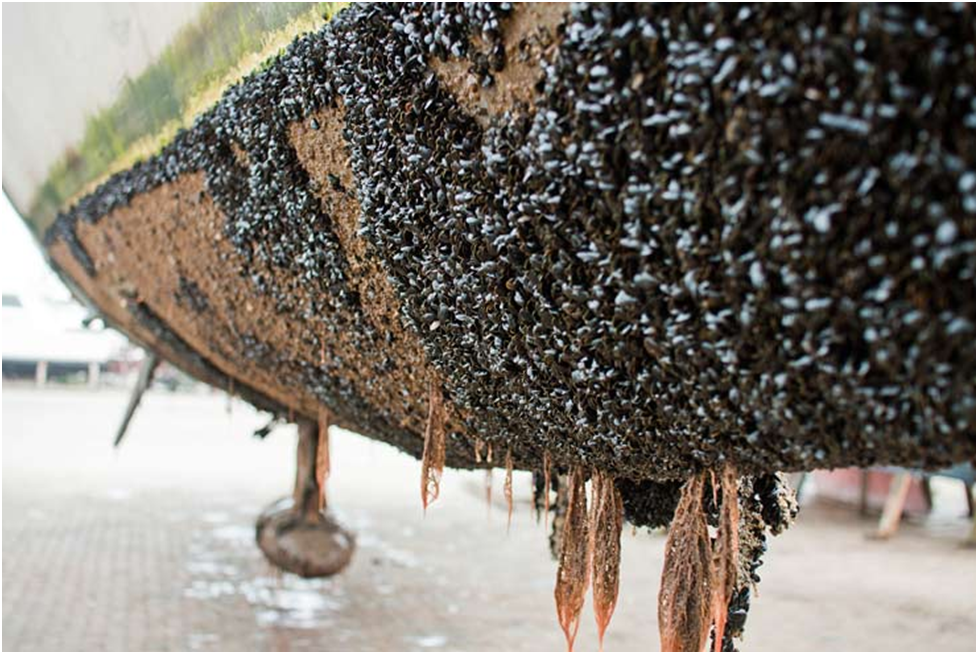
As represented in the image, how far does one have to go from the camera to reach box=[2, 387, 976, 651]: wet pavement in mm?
4449

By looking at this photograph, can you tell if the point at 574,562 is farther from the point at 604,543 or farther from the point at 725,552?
the point at 725,552

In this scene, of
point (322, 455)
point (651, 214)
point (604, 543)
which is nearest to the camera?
point (651, 214)

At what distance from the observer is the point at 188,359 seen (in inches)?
123

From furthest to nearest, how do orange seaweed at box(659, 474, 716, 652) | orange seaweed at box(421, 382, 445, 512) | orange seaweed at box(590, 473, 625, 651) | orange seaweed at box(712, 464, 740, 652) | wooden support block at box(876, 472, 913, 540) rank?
wooden support block at box(876, 472, 913, 540)
orange seaweed at box(421, 382, 445, 512)
orange seaweed at box(590, 473, 625, 651)
orange seaweed at box(659, 474, 716, 652)
orange seaweed at box(712, 464, 740, 652)

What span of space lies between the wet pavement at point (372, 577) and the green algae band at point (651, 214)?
234cm

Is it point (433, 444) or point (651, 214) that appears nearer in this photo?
point (651, 214)

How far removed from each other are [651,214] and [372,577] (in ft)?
17.0

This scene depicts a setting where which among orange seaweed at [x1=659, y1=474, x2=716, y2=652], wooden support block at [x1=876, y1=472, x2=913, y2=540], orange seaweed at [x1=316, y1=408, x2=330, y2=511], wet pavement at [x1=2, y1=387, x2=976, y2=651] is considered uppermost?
orange seaweed at [x1=659, y1=474, x2=716, y2=652]

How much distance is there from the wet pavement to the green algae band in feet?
7.66

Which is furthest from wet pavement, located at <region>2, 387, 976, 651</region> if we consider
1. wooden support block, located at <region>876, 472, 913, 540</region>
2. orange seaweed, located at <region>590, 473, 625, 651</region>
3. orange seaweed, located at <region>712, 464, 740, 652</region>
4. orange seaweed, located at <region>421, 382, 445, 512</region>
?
orange seaweed, located at <region>712, 464, 740, 652</region>

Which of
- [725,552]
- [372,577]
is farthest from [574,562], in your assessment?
[372,577]

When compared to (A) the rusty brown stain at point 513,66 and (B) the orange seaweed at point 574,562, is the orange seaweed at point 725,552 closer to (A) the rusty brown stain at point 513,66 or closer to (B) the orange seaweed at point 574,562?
(B) the orange seaweed at point 574,562

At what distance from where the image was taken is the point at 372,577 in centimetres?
558

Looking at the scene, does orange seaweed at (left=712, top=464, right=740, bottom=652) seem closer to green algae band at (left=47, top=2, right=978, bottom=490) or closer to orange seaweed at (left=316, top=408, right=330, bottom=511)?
green algae band at (left=47, top=2, right=978, bottom=490)
